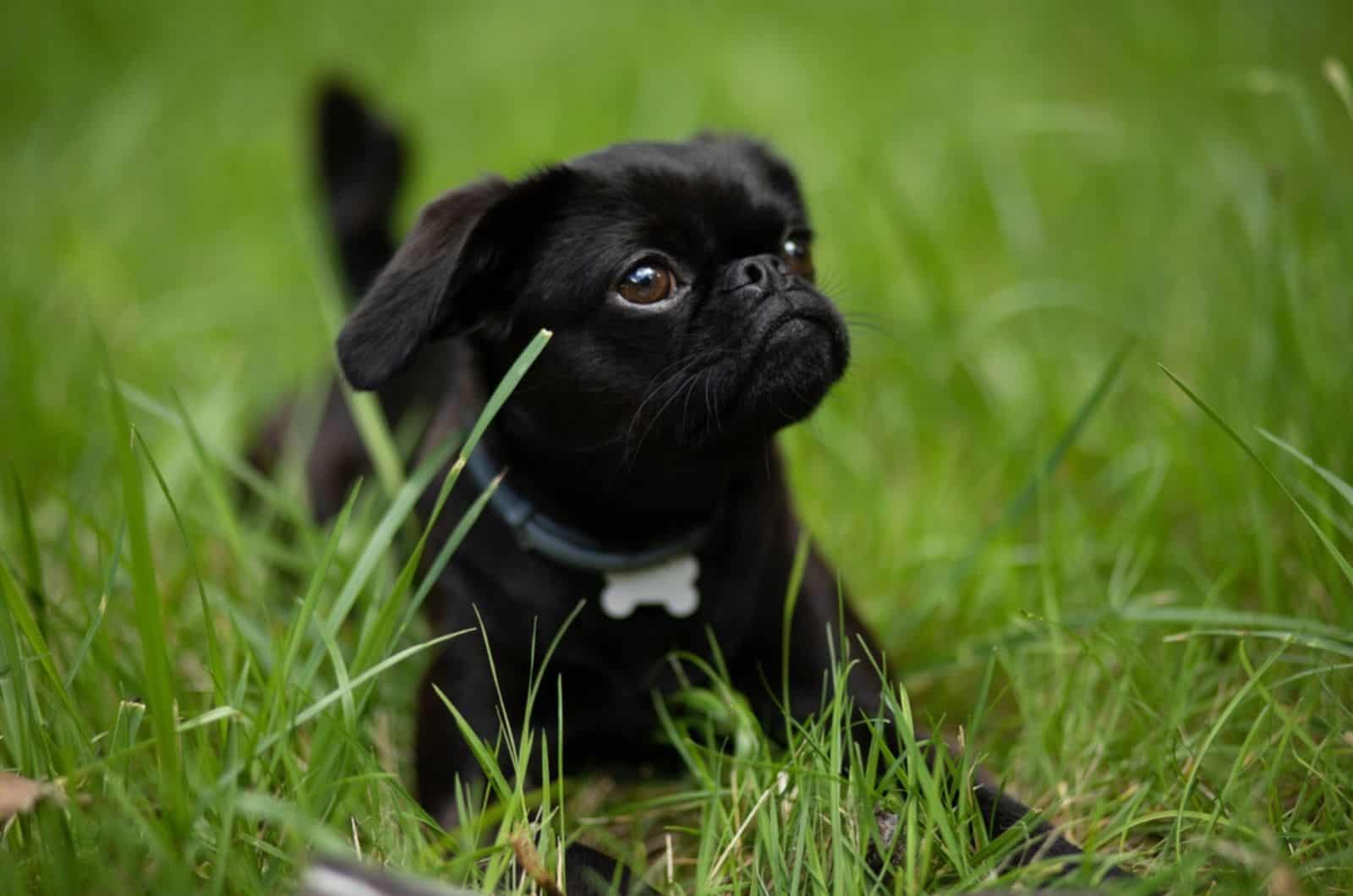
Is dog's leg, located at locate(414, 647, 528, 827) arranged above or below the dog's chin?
below

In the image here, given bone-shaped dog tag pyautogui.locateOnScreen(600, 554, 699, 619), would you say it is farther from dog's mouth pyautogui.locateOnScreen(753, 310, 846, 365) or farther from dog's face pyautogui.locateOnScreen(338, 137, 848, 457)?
dog's mouth pyautogui.locateOnScreen(753, 310, 846, 365)

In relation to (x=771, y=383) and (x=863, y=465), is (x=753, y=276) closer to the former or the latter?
(x=771, y=383)

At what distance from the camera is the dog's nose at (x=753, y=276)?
1.85 m

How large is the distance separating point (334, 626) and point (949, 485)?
65.4 inches

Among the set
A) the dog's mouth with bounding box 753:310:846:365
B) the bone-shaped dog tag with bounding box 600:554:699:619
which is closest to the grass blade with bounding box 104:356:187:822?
the bone-shaped dog tag with bounding box 600:554:699:619

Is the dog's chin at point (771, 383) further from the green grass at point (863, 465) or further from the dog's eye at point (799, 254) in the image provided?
the green grass at point (863, 465)

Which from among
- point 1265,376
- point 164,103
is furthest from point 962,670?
point 164,103

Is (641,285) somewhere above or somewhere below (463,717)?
above

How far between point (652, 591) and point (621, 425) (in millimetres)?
295

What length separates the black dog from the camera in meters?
1.82

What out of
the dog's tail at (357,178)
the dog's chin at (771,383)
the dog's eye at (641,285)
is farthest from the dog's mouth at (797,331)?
the dog's tail at (357,178)

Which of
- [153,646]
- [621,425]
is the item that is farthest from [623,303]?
[153,646]

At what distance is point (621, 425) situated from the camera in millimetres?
1870

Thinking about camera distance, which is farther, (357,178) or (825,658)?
(357,178)
